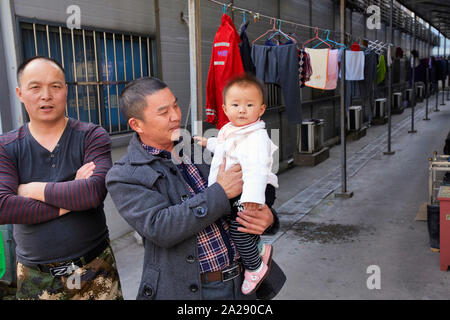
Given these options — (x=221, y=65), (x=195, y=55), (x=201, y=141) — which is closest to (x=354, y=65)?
(x=221, y=65)

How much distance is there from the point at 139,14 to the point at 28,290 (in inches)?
163

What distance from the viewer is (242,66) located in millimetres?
5035

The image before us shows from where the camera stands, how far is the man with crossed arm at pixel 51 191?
211 cm

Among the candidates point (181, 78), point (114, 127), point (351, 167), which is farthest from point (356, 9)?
point (114, 127)

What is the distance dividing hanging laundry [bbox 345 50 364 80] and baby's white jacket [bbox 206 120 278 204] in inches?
276

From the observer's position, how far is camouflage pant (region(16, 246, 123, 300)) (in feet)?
→ 7.18

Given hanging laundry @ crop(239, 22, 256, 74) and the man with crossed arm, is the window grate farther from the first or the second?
the man with crossed arm

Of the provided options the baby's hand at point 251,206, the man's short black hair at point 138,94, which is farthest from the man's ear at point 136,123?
the baby's hand at point 251,206

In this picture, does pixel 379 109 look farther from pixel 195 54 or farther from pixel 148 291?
pixel 148 291

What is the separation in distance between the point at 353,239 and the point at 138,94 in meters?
4.27

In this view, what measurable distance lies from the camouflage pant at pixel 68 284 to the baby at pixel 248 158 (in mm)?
784

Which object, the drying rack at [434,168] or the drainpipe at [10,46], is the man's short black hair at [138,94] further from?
the drying rack at [434,168]

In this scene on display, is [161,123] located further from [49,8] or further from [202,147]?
[49,8]

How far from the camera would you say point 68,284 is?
2207mm
